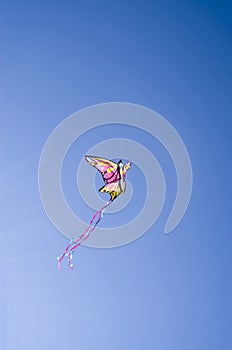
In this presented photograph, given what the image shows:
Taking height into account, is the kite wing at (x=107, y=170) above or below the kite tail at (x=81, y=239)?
above

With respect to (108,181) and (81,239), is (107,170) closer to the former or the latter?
(108,181)

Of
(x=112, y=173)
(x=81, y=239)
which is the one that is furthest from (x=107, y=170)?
(x=81, y=239)

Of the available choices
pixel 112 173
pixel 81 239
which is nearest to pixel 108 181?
pixel 112 173

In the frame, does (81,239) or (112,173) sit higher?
(112,173)

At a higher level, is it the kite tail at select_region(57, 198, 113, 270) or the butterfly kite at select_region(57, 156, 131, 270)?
the butterfly kite at select_region(57, 156, 131, 270)

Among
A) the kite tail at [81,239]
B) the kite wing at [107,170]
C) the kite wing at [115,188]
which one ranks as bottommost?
the kite tail at [81,239]

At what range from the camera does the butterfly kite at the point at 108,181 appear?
204cm

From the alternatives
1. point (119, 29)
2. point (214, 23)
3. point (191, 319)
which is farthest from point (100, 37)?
point (191, 319)

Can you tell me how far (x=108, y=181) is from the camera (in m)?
2.06

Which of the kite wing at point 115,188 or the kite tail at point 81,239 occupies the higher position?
the kite wing at point 115,188

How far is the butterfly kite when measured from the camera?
2.04 metres

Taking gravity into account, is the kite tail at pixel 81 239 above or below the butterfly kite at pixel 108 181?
below

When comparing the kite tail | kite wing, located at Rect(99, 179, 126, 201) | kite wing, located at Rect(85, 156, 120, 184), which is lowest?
the kite tail

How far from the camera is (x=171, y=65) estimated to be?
6.92ft
